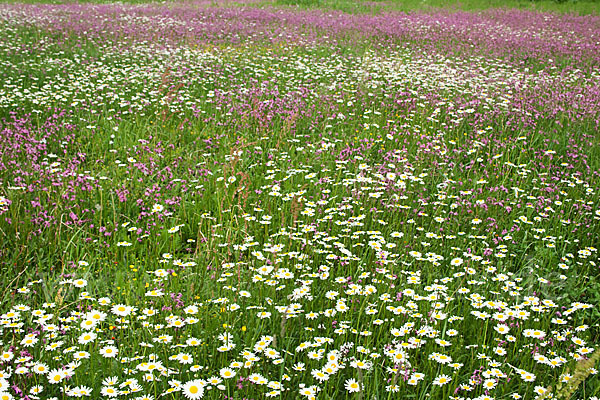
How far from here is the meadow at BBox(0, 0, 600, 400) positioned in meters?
2.66

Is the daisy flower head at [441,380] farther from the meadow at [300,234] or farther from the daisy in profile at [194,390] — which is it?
the daisy in profile at [194,390]

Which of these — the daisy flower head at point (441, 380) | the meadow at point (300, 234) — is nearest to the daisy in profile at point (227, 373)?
the meadow at point (300, 234)

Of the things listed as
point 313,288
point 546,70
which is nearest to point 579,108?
point 546,70

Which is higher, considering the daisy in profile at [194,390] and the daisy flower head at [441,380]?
the daisy in profile at [194,390]

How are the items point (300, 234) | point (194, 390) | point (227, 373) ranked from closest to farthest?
point (194, 390), point (227, 373), point (300, 234)

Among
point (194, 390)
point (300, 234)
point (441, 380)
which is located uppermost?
point (300, 234)

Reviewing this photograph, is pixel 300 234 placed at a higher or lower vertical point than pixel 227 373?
higher

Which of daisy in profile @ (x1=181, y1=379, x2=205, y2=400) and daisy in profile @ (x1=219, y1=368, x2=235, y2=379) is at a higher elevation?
daisy in profile @ (x1=181, y1=379, x2=205, y2=400)

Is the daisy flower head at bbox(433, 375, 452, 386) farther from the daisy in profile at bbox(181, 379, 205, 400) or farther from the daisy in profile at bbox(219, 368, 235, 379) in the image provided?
the daisy in profile at bbox(181, 379, 205, 400)

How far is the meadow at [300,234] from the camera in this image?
2656 millimetres

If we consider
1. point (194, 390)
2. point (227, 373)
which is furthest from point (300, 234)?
point (194, 390)

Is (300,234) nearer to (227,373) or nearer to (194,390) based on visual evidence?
(227,373)

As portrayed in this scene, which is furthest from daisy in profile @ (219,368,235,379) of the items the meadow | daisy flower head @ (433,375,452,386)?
daisy flower head @ (433,375,452,386)

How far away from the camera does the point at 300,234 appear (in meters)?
3.98
